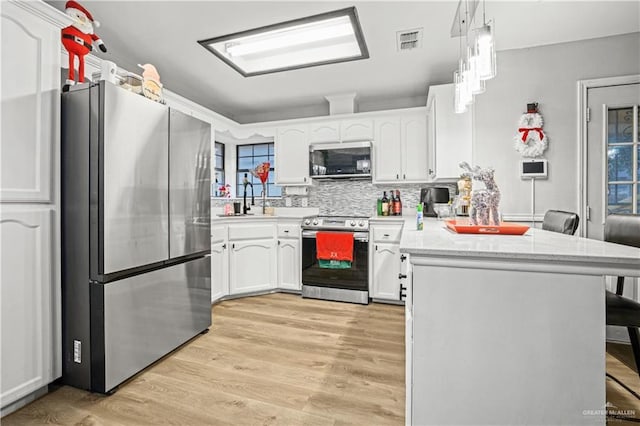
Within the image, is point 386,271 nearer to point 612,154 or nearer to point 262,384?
point 262,384

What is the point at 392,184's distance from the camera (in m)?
3.86

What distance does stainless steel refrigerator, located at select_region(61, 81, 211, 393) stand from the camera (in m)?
1.66

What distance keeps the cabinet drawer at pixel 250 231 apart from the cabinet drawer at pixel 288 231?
9 cm

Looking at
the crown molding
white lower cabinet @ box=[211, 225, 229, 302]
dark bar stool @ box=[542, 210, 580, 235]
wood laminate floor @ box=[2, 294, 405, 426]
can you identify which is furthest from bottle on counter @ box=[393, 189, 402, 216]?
the crown molding

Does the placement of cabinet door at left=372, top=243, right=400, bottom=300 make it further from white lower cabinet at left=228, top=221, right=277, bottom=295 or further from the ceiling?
the ceiling

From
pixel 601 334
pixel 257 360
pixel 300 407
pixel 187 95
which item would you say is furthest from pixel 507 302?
pixel 187 95

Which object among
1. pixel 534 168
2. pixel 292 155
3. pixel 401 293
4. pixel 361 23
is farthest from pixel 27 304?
pixel 534 168

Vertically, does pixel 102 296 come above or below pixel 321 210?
below

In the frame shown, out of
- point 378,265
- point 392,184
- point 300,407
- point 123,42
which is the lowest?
point 300,407

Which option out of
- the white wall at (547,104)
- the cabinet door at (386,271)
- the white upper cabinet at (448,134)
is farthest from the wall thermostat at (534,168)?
the cabinet door at (386,271)

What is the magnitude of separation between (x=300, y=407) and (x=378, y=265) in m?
1.90

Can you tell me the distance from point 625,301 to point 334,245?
225 centimetres

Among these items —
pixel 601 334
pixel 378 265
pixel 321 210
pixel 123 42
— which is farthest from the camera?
pixel 321 210

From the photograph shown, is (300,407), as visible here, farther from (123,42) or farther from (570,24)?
(570,24)
